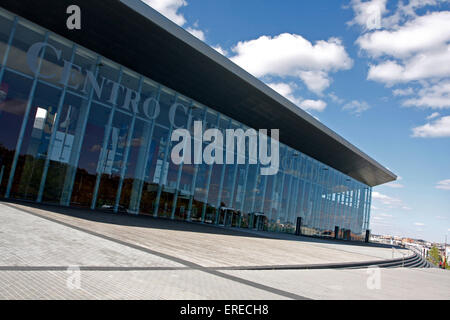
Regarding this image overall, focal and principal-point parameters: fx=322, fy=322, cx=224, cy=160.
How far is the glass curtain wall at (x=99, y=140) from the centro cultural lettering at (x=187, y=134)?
69mm

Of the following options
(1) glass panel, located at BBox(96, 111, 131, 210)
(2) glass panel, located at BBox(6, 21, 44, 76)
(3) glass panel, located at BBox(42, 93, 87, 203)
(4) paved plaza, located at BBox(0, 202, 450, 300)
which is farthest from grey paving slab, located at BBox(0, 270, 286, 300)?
(2) glass panel, located at BBox(6, 21, 44, 76)

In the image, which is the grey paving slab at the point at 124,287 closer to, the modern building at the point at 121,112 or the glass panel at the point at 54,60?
the modern building at the point at 121,112

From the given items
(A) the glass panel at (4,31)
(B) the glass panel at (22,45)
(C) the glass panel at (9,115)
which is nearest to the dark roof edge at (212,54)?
(B) the glass panel at (22,45)

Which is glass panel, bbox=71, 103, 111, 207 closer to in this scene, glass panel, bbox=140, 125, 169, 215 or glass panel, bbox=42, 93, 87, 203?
glass panel, bbox=42, 93, 87, 203

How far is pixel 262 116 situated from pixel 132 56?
38.5 feet

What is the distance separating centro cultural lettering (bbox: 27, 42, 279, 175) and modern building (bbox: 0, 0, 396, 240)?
0.28 ft

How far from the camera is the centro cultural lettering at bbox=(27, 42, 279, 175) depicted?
18172 mm

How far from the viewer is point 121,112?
20594 millimetres

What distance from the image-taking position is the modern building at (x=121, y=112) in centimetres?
1630

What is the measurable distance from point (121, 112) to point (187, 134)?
5397 millimetres

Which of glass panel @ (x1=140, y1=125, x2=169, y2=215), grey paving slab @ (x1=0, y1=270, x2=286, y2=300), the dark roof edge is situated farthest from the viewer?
glass panel @ (x1=140, y1=125, x2=169, y2=215)
